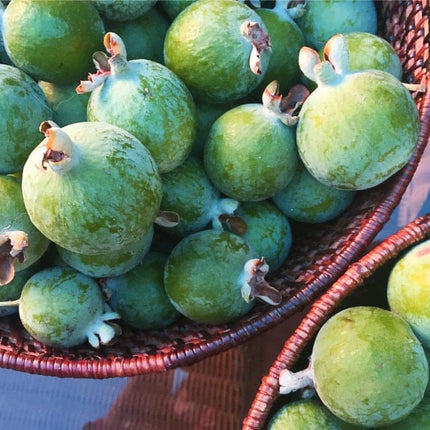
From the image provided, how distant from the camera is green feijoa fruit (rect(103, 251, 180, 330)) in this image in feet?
3.48

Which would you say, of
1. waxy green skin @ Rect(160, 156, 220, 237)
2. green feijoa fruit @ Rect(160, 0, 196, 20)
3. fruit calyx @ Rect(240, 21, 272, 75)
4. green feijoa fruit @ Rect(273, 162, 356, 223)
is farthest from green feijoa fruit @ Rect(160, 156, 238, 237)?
green feijoa fruit @ Rect(160, 0, 196, 20)

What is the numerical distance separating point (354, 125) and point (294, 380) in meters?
0.40

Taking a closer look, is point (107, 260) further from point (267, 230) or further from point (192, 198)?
point (267, 230)

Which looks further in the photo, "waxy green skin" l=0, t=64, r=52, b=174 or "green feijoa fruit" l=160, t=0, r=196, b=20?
"green feijoa fruit" l=160, t=0, r=196, b=20

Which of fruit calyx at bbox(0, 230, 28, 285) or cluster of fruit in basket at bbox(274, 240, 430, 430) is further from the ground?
fruit calyx at bbox(0, 230, 28, 285)

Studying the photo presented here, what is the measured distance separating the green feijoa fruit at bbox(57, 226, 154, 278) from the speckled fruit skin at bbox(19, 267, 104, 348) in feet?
0.09

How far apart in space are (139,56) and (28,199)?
47 centimetres

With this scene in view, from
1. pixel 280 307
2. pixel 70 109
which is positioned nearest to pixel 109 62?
pixel 70 109

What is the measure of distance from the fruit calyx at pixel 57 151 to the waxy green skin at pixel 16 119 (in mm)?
213

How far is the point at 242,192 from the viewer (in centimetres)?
101

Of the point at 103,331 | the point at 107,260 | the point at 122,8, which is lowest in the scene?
the point at 103,331

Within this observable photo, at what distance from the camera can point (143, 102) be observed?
2.99 ft

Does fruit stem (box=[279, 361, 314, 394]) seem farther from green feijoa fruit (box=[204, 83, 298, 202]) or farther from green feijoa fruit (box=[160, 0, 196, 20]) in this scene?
green feijoa fruit (box=[160, 0, 196, 20])

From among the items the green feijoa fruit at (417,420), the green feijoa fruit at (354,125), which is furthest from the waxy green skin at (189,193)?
the green feijoa fruit at (417,420)
